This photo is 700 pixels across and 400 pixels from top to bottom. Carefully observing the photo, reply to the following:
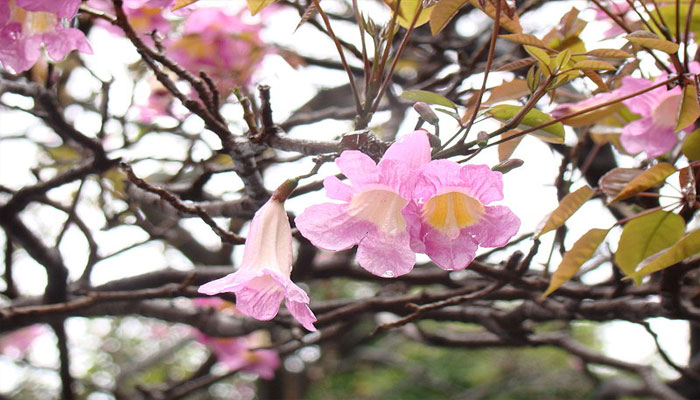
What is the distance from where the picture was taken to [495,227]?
32.0 inches

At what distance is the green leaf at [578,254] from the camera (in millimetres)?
991

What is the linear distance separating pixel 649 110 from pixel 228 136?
2.44 ft

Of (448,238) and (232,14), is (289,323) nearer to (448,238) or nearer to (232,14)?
(448,238)

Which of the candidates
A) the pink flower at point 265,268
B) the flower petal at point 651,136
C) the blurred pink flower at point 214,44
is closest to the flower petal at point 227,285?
the pink flower at point 265,268

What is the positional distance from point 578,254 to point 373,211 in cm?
38

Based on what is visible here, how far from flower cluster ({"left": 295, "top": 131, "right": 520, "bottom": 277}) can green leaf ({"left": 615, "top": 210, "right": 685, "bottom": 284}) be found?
0.36m

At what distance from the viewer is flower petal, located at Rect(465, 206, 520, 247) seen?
80cm

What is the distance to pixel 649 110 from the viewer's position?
43.9 inches

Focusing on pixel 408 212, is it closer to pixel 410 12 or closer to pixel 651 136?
pixel 410 12

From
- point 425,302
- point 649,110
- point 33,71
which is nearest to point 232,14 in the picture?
point 33,71

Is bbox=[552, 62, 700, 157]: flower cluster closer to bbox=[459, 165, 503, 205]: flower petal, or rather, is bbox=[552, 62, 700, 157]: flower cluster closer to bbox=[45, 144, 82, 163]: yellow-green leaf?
bbox=[459, 165, 503, 205]: flower petal

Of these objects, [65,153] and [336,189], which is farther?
[65,153]

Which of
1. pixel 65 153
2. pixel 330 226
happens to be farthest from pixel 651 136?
pixel 65 153

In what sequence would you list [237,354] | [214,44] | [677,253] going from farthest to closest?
[237,354] < [214,44] < [677,253]
